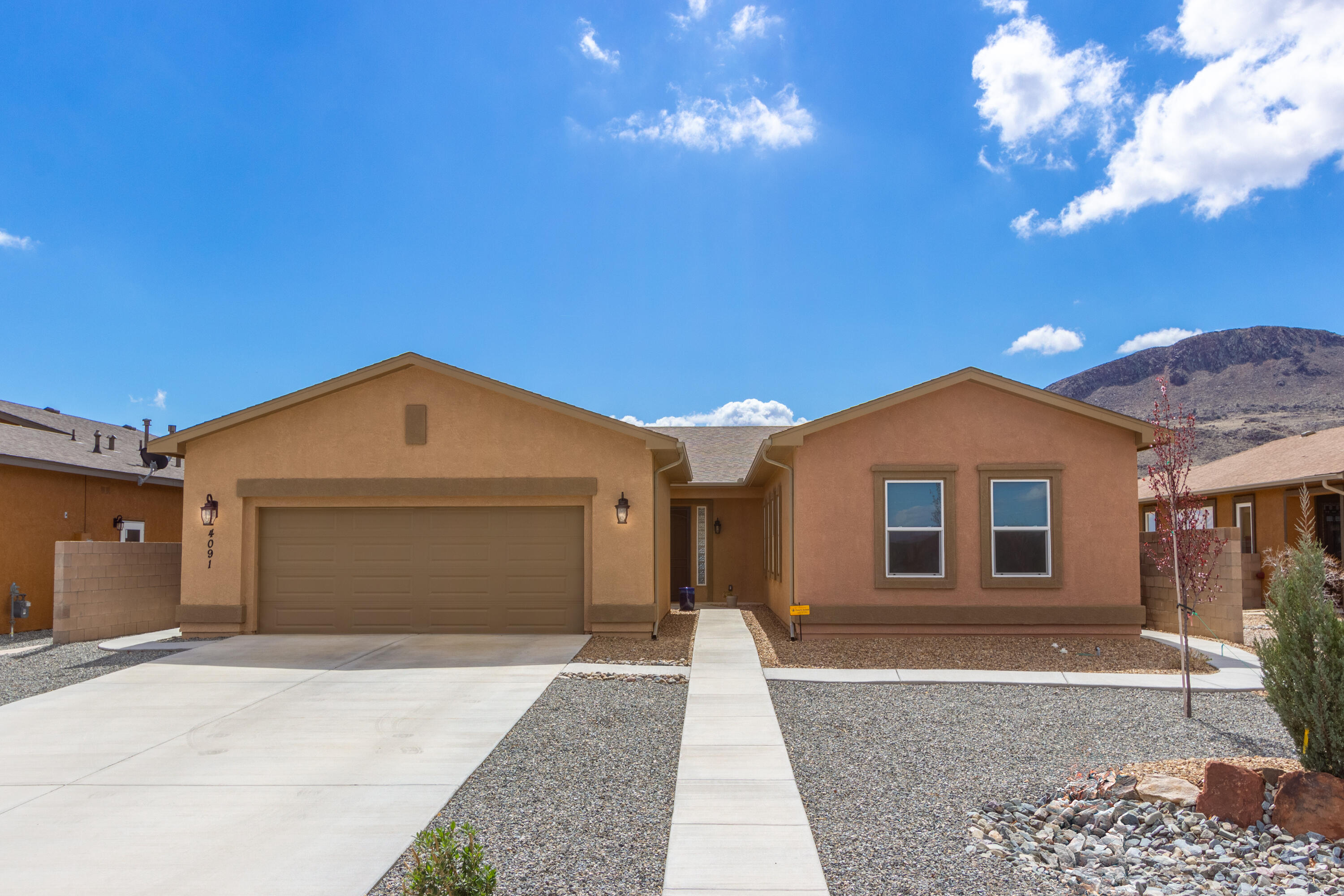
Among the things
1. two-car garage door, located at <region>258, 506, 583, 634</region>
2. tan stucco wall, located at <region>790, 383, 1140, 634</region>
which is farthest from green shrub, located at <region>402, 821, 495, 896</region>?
two-car garage door, located at <region>258, 506, 583, 634</region>

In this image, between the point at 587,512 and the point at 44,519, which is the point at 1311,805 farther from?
the point at 44,519

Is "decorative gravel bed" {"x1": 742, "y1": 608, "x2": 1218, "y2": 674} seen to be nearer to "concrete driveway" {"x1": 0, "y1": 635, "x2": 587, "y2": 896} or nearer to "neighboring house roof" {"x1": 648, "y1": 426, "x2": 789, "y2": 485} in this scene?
"concrete driveway" {"x1": 0, "y1": 635, "x2": 587, "y2": 896}

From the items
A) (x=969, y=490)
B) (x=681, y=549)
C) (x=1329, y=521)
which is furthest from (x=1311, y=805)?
(x=1329, y=521)

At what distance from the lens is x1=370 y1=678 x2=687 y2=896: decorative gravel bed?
3.96 metres

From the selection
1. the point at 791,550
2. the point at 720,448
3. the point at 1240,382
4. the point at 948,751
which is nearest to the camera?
the point at 948,751

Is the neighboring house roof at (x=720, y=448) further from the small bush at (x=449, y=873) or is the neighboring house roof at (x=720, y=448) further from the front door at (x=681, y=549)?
the small bush at (x=449, y=873)

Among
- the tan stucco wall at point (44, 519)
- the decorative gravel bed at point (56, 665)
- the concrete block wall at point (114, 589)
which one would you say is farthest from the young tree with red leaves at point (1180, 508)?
the concrete block wall at point (114, 589)

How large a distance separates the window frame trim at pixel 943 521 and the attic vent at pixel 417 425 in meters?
6.86

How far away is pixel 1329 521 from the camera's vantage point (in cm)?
1634

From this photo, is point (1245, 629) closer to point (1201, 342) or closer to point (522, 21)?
point (522, 21)

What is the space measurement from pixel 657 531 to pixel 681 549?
4.49m

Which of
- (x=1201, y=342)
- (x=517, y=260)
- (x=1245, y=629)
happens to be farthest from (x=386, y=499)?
(x=1201, y=342)

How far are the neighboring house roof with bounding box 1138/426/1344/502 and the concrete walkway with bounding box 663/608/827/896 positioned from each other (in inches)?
569

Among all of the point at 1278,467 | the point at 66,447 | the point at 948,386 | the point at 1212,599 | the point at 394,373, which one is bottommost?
the point at 1212,599
